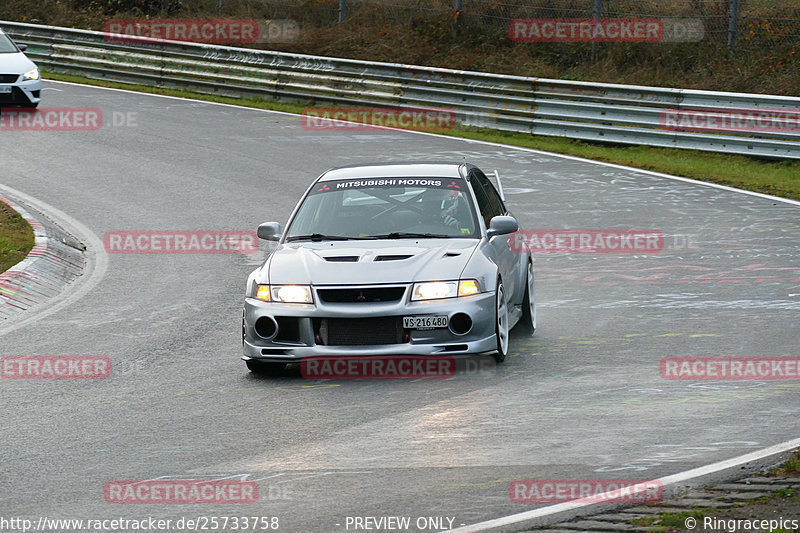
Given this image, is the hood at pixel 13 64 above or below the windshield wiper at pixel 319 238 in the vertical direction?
above

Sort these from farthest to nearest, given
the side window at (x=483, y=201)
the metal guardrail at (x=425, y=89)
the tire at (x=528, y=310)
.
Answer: the metal guardrail at (x=425, y=89) → the tire at (x=528, y=310) → the side window at (x=483, y=201)

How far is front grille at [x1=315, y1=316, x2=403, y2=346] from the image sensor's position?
8.88m

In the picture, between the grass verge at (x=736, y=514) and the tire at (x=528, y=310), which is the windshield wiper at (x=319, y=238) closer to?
the tire at (x=528, y=310)

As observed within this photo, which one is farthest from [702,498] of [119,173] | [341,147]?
[341,147]

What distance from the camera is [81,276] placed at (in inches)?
532

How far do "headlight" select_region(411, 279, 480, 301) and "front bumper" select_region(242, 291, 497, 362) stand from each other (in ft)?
0.15

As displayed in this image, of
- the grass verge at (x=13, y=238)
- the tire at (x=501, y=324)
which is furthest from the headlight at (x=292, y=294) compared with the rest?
the grass verge at (x=13, y=238)

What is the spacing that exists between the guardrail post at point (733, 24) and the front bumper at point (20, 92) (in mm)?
13879

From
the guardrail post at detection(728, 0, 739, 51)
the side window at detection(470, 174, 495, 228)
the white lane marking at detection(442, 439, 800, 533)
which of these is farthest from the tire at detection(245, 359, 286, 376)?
the guardrail post at detection(728, 0, 739, 51)

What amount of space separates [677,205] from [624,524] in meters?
12.1

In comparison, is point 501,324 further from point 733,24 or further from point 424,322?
point 733,24

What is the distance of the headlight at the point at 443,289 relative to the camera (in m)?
8.98

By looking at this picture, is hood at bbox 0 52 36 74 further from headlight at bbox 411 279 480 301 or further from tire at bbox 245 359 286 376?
headlight at bbox 411 279 480 301

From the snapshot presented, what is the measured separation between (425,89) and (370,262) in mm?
16273
